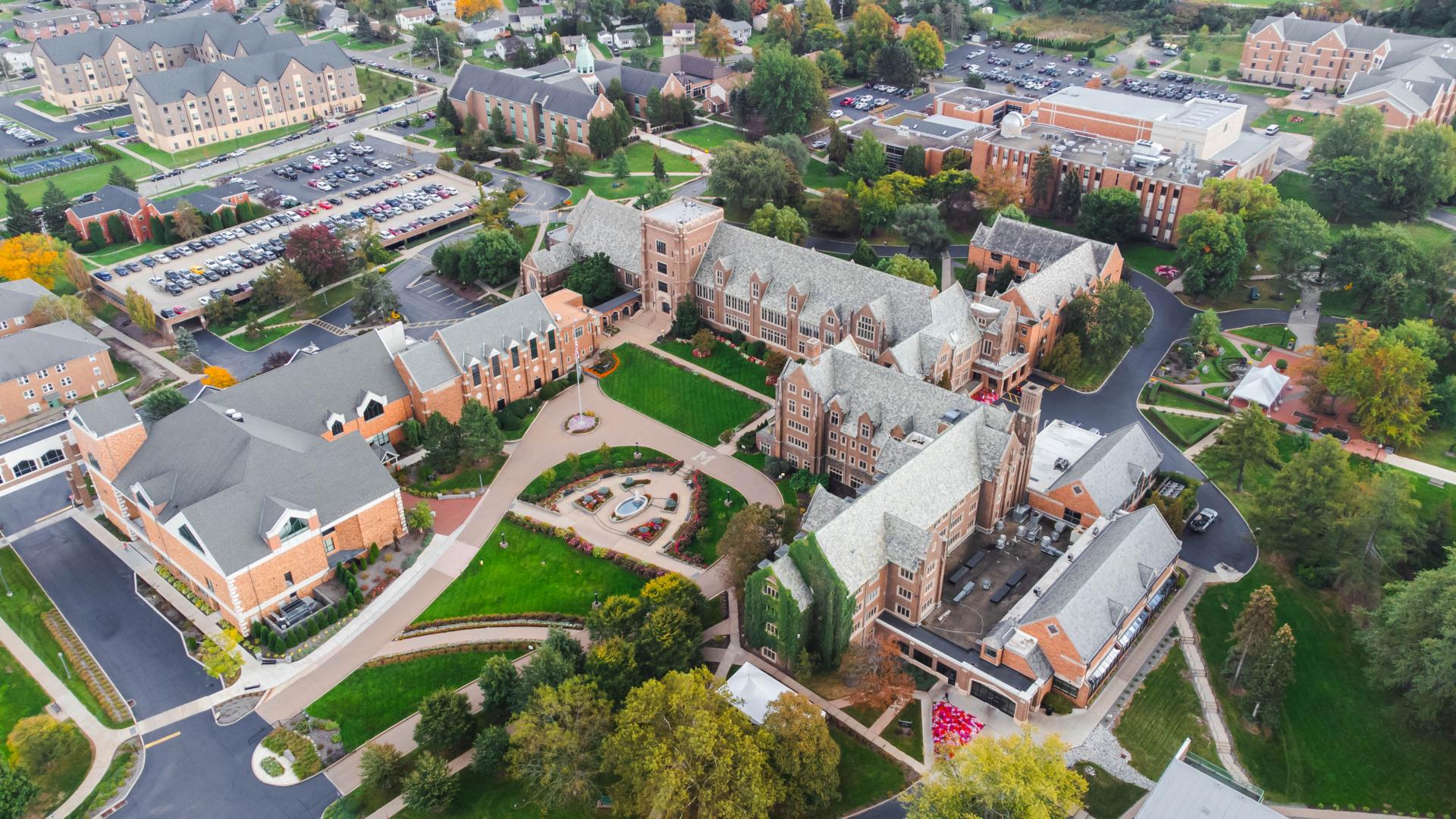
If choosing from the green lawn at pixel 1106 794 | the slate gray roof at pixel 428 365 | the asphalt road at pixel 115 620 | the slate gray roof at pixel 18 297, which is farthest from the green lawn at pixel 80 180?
the green lawn at pixel 1106 794

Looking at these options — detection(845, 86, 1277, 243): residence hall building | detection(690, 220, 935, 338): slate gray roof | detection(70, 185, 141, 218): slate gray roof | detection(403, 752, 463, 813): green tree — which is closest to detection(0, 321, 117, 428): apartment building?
detection(70, 185, 141, 218): slate gray roof

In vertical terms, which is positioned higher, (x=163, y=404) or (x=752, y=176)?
(x=752, y=176)

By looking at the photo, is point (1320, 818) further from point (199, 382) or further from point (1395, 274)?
point (199, 382)

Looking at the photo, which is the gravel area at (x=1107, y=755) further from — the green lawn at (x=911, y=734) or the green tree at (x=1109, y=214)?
the green tree at (x=1109, y=214)

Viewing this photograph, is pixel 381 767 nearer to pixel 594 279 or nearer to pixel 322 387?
pixel 322 387

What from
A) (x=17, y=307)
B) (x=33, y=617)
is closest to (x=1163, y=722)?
(x=33, y=617)

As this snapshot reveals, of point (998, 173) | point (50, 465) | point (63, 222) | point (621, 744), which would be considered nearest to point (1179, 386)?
point (998, 173)

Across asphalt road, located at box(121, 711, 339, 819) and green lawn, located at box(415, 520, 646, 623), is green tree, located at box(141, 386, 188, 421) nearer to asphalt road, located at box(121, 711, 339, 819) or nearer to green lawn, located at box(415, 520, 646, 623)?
green lawn, located at box(415, 520, 646, 623)
